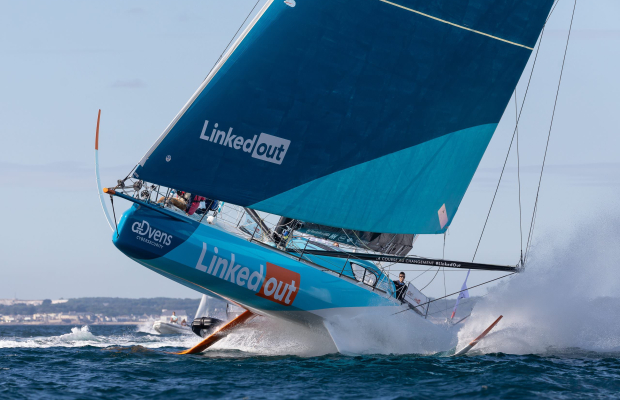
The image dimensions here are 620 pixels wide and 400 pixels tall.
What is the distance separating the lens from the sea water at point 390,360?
787cm

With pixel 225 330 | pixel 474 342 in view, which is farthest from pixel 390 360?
pixel 225 330

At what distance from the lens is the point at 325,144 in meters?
10.8

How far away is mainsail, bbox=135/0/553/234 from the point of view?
10055mm

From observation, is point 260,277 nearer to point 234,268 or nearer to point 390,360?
point 234,268

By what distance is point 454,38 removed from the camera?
1148 cm

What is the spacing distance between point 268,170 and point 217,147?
0.85m

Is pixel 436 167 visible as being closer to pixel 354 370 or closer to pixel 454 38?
pixel 454 38

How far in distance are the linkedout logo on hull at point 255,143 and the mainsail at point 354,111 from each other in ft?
0.05

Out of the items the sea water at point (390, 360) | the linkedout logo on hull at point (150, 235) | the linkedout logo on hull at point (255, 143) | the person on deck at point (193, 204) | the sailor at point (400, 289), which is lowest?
the sea water at point (390, 360)

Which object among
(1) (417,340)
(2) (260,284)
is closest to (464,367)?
(1) (417,340)

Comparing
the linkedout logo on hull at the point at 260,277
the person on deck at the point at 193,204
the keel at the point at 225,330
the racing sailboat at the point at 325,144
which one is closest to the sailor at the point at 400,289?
the racing sailboat at the point at 325,144

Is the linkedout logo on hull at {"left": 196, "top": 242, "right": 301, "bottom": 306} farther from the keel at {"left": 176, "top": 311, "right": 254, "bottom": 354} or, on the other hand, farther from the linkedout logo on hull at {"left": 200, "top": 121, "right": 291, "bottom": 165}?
the keel at {"left": 176, "top": 311, "right": 254, "bottom": 354}

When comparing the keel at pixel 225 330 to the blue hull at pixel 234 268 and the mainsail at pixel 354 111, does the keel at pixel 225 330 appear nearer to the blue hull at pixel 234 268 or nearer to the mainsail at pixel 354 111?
the blue hull at pixel 234 268

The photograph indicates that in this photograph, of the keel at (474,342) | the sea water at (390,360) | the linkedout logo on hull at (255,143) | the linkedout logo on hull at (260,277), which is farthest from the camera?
the keel at (474,342)
